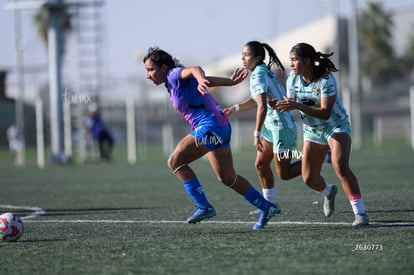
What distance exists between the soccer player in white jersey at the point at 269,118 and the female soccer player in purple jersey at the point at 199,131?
467 mm

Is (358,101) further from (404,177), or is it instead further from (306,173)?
(306,173)

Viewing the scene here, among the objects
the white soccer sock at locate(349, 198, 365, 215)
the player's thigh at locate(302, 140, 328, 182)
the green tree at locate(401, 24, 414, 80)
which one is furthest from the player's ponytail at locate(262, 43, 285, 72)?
the green tree at locate(401, 24, 414, 80)

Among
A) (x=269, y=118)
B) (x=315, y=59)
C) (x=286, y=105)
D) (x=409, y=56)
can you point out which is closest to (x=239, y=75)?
(x=286, y=105)

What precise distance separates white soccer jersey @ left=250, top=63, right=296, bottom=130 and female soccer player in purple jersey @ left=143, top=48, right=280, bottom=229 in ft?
1.36

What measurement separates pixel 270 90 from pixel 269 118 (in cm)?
65

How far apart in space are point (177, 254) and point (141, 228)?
7.30 ft

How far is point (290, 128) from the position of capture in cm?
1078

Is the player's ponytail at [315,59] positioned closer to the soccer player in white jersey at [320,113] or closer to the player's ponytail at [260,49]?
A: the soccer player in white jersey at [320,113]

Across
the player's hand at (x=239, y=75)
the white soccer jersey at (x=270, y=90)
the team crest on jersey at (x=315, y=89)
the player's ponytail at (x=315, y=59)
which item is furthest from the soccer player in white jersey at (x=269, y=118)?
the player's ponytail at (x=315, y=59)

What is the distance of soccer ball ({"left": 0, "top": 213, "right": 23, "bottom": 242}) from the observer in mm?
8695

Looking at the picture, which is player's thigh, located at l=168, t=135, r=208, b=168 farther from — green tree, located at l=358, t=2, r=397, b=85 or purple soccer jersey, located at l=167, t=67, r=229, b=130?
green tree, located at l=358, t=2, r=397, b=85

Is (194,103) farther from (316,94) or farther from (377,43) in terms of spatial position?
(377,43)

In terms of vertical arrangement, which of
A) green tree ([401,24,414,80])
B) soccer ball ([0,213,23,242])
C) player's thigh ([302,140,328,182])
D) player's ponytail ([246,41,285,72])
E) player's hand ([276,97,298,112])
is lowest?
soccer ball ([0,213,23,242])

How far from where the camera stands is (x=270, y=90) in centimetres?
1034
